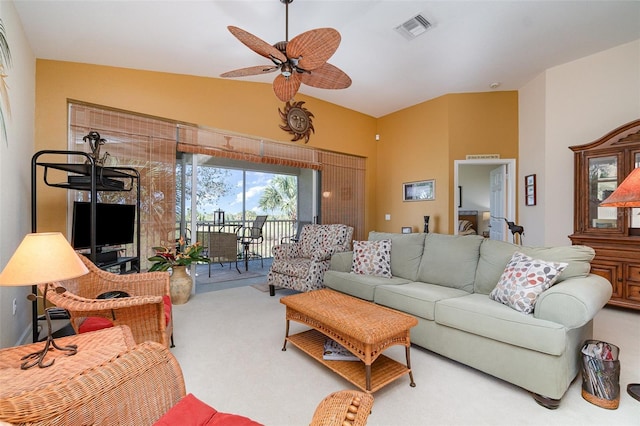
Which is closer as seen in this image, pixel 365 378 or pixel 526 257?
pixel 365 378

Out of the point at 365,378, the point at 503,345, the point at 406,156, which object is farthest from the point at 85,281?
the point at 406,156

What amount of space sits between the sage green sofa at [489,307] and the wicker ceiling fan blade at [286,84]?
1979 millimetres

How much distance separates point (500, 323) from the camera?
1895mm

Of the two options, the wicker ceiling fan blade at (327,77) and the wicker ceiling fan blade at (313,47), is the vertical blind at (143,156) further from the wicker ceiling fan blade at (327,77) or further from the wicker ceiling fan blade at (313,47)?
the wicker ceiling fan blade at (313,47)

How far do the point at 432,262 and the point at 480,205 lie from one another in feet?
18.3

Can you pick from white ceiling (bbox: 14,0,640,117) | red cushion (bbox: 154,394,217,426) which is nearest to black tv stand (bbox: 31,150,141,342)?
white ceiling (bbox: 14,0,640,117)

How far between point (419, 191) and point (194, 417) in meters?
4.96

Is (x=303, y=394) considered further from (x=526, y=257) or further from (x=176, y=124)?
(x=176, y=124)

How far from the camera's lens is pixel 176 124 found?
3895mm

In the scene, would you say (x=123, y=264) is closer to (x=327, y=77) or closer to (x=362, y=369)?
(x=362, y=369)

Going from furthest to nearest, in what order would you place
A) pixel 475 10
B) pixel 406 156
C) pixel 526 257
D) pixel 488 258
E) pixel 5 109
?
pixel 406 156 → pixel 475 10 → pixel 488 258 → pixel 526 257 → pixel 5 109

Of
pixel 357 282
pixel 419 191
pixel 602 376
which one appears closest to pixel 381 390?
pixel 357 282

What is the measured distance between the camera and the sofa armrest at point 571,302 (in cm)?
170

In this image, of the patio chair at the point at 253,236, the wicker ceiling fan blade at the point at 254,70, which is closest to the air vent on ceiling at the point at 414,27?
the wicker ceiling fan blade at the point at 254,70
